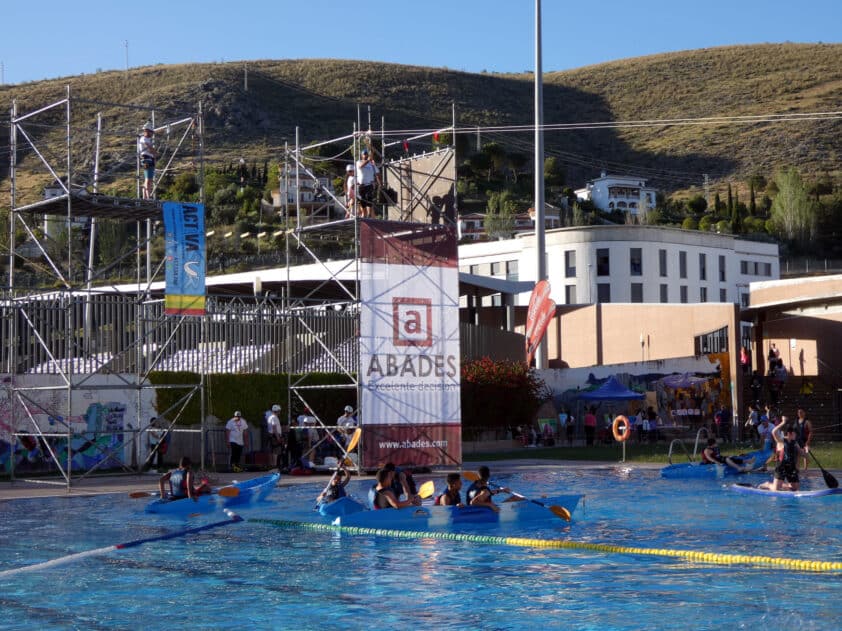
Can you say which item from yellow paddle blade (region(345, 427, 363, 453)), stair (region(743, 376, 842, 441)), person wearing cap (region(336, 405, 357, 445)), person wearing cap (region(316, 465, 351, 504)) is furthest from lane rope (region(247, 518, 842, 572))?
stair (region(743, 376, 842, 441))

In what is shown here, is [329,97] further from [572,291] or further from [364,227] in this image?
[364,227]

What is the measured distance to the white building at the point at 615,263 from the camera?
80.4 m

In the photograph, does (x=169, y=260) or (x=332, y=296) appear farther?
(x=332, y=296)

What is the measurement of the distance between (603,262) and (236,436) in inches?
2054

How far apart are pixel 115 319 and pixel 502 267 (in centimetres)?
5433

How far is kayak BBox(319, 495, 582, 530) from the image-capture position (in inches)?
820

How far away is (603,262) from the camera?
265 feet

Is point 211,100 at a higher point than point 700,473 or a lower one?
higher

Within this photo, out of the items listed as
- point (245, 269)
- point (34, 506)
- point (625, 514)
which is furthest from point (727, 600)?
point (245, 269)

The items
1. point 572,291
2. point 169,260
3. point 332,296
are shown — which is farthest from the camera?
point 572,291

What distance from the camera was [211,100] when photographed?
162500 millimetres

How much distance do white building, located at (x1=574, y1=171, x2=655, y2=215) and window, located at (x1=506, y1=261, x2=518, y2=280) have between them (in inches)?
2351

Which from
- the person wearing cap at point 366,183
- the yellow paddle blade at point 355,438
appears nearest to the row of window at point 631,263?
the person wearing cap at point 366,183

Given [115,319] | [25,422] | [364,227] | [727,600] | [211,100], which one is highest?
[211,100]
